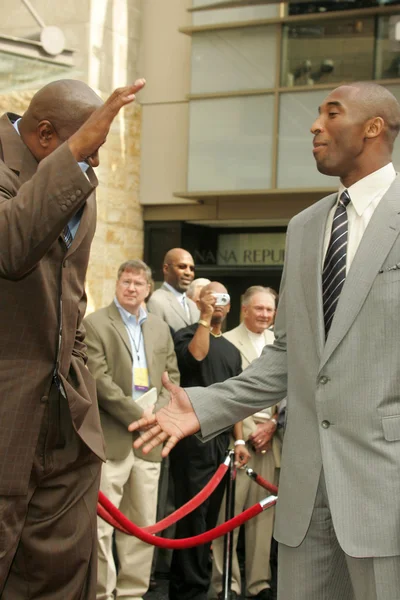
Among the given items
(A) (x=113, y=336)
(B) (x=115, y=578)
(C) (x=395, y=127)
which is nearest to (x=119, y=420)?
(A) (x=113, y=336)

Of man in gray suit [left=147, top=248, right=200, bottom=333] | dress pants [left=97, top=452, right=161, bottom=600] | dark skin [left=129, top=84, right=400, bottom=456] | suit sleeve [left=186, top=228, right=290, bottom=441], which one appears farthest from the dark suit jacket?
man in gray suit [left=147, top=248, right=200, bottom=333]

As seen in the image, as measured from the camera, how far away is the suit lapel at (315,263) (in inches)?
133

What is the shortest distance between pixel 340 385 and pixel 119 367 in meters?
3.63

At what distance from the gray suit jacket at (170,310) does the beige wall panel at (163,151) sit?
7.41m

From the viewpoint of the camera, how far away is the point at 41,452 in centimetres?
340

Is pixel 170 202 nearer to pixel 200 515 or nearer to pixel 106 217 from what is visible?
pixel 106 217

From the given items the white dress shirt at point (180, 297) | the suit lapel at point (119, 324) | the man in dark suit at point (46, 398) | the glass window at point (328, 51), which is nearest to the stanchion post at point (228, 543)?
the suit lapel at point (119, 324)

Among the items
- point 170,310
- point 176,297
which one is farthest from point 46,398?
point 176,297

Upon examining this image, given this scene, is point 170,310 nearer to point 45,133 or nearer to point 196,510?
point 196,510

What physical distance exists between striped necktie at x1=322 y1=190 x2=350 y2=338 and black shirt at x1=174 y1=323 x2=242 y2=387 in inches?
142

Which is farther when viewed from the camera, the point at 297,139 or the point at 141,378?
the point at 297,139

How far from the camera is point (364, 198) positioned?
3.43 meters

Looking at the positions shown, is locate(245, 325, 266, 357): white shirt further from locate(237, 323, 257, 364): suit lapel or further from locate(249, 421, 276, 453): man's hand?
locate(249, 421, 276, 453): man's hand

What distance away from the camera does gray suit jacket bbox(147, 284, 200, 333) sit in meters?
8.41
